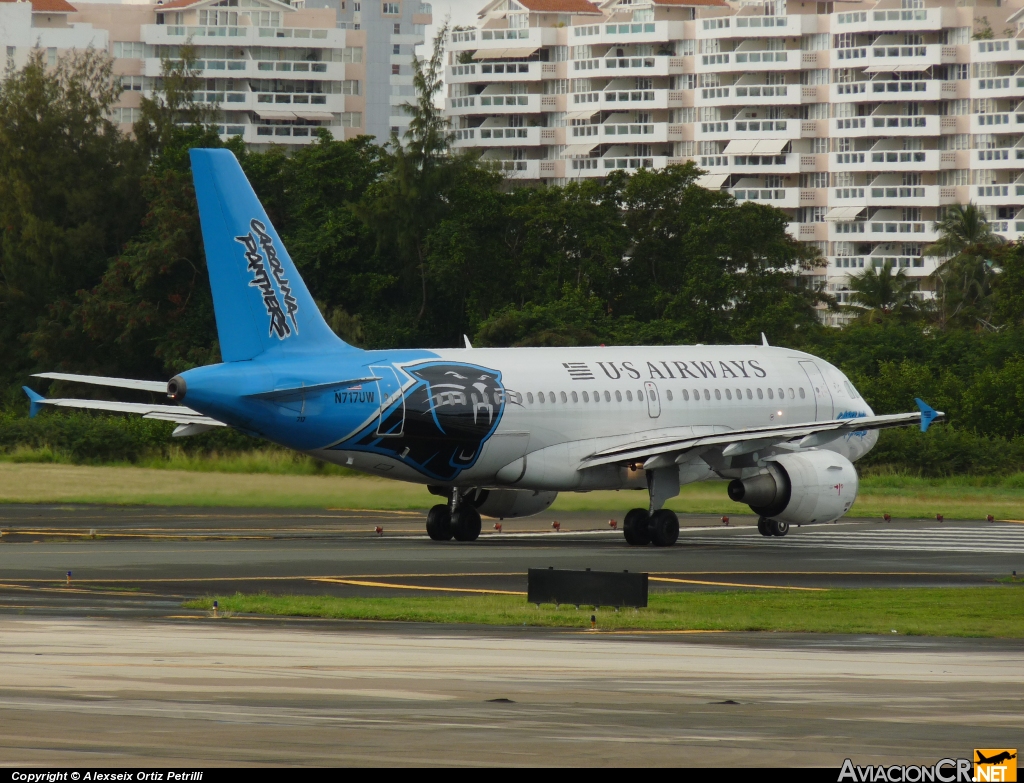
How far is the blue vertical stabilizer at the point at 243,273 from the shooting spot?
4141 cm

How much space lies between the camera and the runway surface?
14.1m

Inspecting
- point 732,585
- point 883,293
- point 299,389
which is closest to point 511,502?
point 299,389

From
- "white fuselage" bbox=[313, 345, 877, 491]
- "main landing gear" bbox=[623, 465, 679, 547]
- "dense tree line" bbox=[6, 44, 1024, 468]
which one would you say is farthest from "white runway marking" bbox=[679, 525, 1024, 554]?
"dense tree line" bbox=[6, 44, 1024, 468]

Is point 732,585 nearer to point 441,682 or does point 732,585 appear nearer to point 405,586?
point 405,586

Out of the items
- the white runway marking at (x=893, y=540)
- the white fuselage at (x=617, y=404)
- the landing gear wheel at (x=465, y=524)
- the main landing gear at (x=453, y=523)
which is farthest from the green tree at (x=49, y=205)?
the white runway marking at (x=893, y=540)

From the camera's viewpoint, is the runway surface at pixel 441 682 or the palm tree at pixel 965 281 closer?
the runway surface at pixel 441 682

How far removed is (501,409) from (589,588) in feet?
53.2

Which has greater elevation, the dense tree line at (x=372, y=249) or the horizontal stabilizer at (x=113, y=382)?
the dense tree line at (x=372, y=249)

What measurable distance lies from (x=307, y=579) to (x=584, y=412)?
13.4 m

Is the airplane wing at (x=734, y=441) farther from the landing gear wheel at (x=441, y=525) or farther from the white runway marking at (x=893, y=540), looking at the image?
the landing gear wheel at (x=441, y=525)

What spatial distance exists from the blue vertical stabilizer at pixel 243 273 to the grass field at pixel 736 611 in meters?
12.8

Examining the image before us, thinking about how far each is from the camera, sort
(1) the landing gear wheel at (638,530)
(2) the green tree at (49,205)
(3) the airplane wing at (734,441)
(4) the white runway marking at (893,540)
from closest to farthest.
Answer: (4) the white runway marking at (893,540), (3) the airplane wing at (734,441), (1) the landing gear wheel at (638,530), (2) the green tree at (49,205)

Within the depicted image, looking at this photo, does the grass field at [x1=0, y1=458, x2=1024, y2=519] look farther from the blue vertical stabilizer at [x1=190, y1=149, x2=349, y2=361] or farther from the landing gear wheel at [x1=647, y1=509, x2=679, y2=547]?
the blue vertical stabilizer at [x1=190, y1=149, x2=349, y2=361]

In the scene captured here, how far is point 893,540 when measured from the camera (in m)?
46.0
